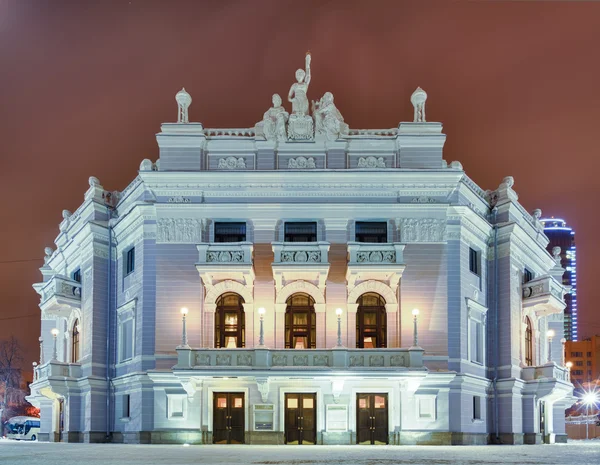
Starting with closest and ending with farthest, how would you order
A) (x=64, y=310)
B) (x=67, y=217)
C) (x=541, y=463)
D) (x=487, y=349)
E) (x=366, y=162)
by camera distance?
(x=541, y=463)
(x=366, y=162)
(x=487, y=349)
(x=64, y=310)
(x=67, y=217)

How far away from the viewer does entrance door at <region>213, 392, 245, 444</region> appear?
49.4m

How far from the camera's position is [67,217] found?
223ft

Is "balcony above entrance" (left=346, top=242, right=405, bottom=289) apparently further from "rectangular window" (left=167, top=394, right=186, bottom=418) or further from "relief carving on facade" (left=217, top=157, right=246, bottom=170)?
"rectangular window" (left=167, top=394, right=186, bottom=418)

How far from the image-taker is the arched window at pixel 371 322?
2000 inches

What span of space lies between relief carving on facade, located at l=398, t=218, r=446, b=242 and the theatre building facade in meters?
0.05

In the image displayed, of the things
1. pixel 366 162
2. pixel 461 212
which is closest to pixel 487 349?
pixel 461 212

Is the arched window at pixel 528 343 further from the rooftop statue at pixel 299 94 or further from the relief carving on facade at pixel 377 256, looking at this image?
the rooftop statue at pixel 299 94

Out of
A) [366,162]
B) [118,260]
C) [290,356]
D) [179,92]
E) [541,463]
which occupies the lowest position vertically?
[541,463]

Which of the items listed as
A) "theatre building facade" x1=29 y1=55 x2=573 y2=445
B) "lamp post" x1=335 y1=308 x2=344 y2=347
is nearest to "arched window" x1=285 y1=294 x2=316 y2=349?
"theatre building facade" x1=29 y1=55 x2=573 y2=445

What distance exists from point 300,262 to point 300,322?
3.12 m

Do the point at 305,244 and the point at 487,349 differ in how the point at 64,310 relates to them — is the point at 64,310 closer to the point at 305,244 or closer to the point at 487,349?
the point at 305,244

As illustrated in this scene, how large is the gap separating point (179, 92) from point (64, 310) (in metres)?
Result: 16.7

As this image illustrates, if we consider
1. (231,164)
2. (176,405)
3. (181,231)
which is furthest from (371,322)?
(231,164)

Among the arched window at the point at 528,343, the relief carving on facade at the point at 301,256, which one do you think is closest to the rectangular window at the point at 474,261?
the arched window at the point at 528,343
